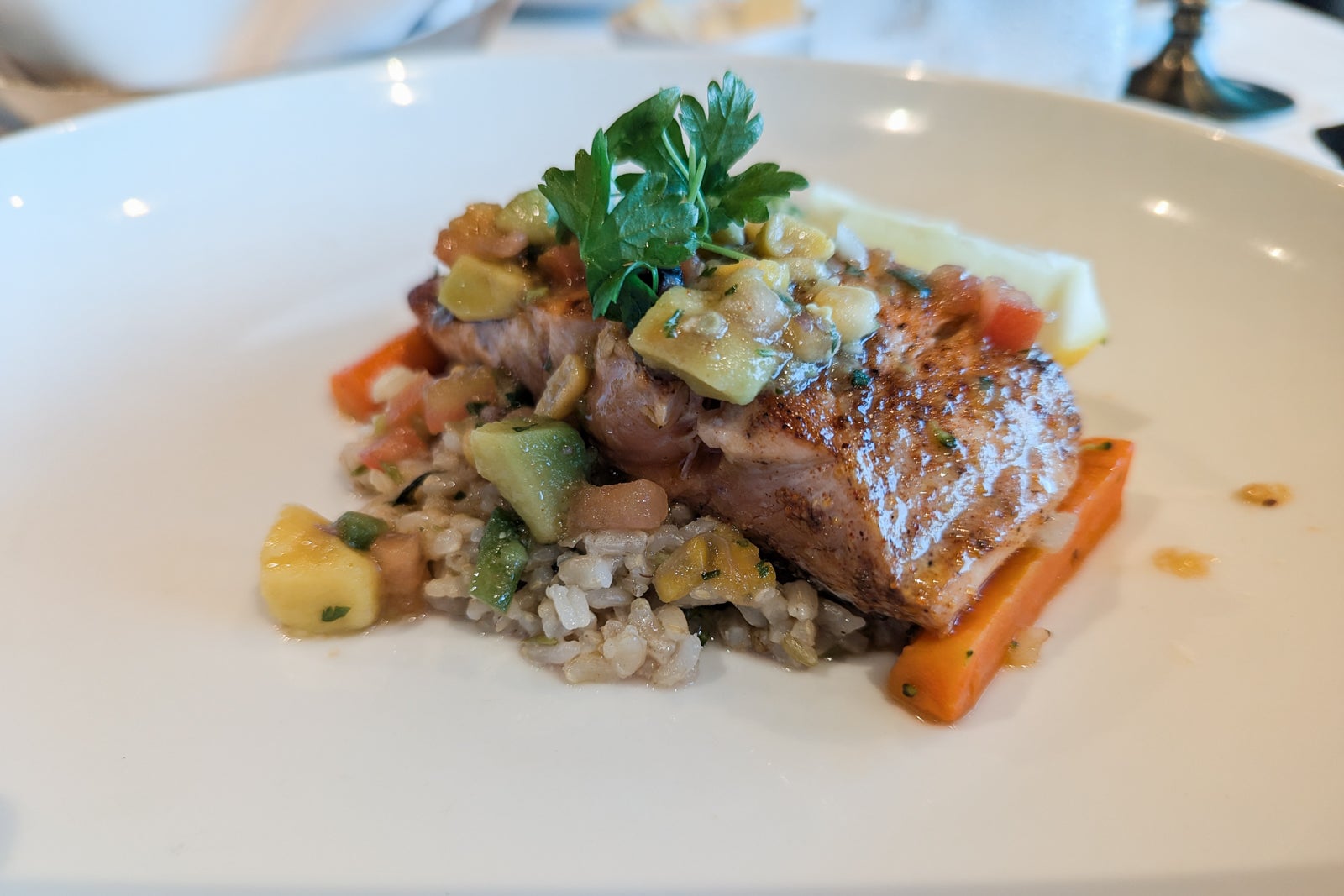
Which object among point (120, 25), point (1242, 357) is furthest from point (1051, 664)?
point (120, 25)

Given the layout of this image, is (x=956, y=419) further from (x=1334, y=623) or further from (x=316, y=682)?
(x=316, y=682)

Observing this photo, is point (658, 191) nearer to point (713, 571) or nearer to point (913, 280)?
point (913, 280)

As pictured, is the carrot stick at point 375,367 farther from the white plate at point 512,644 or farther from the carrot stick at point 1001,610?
the carrot stick at point 1001,610

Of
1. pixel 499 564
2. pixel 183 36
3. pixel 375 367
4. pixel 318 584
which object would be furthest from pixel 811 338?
pixel 183 36

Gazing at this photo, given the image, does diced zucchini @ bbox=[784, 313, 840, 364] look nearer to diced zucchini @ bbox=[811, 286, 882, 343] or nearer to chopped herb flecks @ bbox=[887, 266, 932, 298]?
diced zucchini @ bbox=[811, 286, 882, 343]

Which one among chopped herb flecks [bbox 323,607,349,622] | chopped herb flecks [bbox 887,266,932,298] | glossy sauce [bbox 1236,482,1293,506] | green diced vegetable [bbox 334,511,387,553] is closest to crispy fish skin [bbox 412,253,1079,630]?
chopped herb flecks [bbox 887,266,932,298]

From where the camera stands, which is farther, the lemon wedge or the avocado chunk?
the lemon wedge

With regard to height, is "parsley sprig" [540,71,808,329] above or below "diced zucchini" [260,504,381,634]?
above
